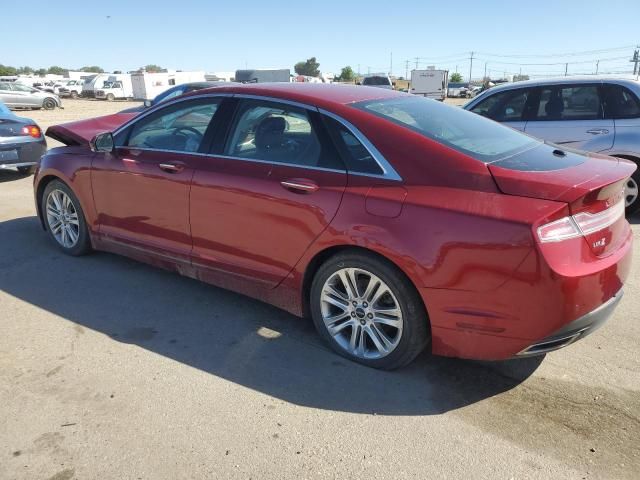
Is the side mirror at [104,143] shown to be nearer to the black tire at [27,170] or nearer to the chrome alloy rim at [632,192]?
the chrome alloy rim at [632,192]

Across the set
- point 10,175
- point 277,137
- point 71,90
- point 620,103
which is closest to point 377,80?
point 10,175

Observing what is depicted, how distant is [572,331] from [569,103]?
15.2 ft

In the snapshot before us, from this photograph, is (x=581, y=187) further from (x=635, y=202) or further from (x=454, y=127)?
(x=635, y=202)

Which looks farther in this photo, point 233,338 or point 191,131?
point 191,131

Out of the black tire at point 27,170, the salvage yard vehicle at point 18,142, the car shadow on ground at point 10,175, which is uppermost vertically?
the salvage yard vehicle at point 18,142

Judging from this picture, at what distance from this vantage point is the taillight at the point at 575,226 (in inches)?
99.3

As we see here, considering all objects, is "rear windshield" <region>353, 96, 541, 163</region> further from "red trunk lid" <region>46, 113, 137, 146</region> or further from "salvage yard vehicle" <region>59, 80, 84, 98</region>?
"salvage yard vehicle" <region>59, 80, 84, 98</region>

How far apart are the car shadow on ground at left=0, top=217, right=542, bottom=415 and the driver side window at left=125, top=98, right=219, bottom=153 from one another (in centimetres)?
116

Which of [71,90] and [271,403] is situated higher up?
[71,90]

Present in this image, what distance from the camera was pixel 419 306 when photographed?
9.63 feet

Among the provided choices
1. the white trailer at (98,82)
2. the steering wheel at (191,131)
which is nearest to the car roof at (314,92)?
the steering wheel at (191,131)

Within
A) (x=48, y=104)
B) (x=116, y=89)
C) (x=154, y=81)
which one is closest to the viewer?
(x=48, y=104)

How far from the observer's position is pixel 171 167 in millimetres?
3936

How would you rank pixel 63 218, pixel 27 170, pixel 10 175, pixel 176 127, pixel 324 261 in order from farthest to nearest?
pixel 27 170 < pixel 10 175 < pixel 63 218 < pixel 176 127 < pixel 324 261
